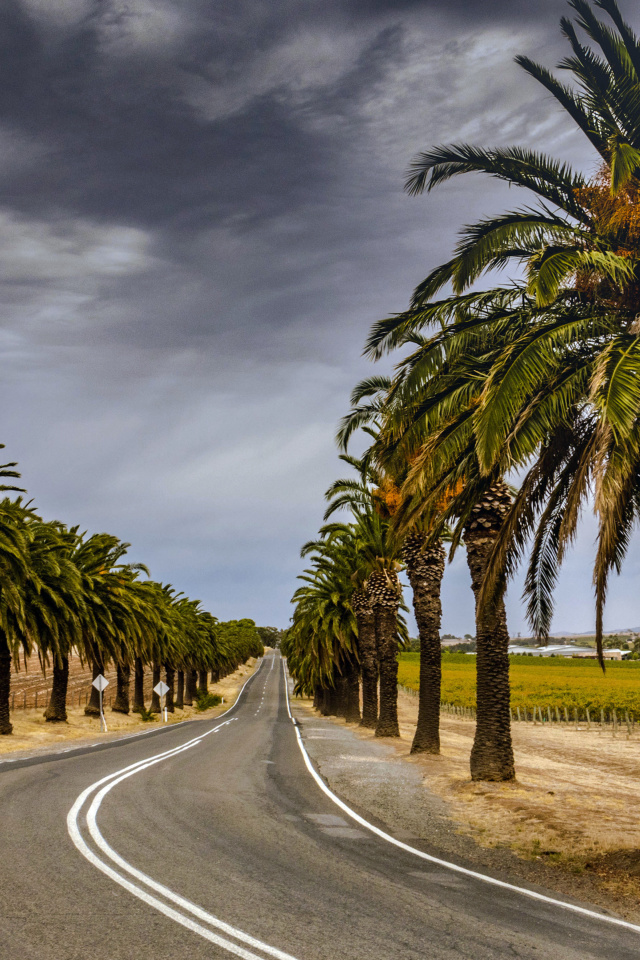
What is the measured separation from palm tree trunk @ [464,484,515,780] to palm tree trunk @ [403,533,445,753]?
7.37 metres

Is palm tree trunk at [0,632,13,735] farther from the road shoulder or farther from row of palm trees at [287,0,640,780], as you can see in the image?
row of palm trees at [287,0,640,780]

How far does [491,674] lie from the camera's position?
15.7 m

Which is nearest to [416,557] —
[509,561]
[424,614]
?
[424,614]

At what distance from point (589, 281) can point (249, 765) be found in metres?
15.5

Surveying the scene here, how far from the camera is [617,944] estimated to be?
6043 millimetres

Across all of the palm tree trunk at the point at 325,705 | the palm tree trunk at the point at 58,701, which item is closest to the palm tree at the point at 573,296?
the palm tree trunk at the point at 58,701

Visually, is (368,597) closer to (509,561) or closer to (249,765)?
(249,765)

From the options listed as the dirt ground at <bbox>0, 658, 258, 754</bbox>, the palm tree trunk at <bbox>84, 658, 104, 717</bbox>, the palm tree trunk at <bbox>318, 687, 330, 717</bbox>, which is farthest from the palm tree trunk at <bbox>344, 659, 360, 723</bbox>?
the palm tree trunk at <bbox>84, 658, 104, 717</bbox>

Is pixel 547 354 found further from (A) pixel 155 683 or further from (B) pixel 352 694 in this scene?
(A) pixel 155 683

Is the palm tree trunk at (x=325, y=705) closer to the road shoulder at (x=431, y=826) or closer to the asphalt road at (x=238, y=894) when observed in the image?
the road shoulder at (x=431, y=826)

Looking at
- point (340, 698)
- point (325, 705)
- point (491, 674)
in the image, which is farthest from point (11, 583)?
point (325, 705)

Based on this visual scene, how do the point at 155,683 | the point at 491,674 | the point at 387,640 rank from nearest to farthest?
the point at 491,674
the point at 387,640
the point at 155,683

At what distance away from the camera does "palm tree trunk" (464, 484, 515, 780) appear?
50.9 feet

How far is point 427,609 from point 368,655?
47.5 ft
